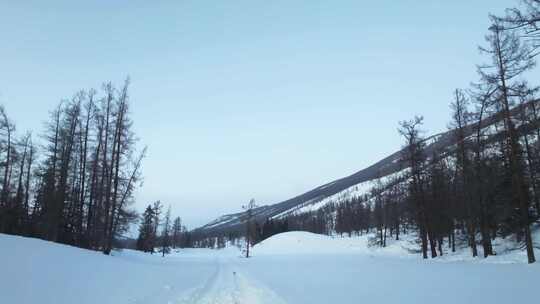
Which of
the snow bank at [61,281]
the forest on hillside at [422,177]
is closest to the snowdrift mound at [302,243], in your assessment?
the forest on hillside at [422,177]

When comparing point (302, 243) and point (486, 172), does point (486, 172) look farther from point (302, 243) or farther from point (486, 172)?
point (302, 243)

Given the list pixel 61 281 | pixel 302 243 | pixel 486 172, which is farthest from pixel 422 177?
pixel 302 243

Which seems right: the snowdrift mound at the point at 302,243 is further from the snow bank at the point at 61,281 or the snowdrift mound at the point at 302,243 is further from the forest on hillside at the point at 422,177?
the snow bank at the point at 61,281

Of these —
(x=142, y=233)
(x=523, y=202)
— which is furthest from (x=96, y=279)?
(x=142, y=233)

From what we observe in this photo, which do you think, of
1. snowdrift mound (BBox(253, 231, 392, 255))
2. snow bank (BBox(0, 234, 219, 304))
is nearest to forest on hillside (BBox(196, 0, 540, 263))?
snow bank (BBox(0, 234, 219, 304))

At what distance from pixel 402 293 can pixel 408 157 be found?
19566 mm

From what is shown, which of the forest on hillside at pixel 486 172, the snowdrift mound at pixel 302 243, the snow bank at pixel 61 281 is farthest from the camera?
the snowdrift mound at pixel 302 243

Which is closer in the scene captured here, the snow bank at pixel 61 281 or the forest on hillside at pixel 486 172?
the snow bank at pixel 61 281

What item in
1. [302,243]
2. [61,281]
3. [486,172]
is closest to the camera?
[61,281]

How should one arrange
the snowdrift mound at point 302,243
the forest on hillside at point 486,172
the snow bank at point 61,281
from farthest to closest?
the snowdrift mound at point 302,243
the forest on hillside at point 486,172
the snow bank at point 61,281

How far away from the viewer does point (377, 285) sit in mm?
11703

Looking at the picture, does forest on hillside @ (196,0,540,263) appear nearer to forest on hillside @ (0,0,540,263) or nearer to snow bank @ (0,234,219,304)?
forest on hillside @ (0,0,540,263)

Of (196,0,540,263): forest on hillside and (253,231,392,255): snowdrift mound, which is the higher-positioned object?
(196,0,540,263): forest on hillside

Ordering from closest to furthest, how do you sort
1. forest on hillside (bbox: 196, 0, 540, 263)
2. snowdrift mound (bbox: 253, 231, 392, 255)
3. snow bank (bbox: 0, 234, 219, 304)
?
snow bank (bbox: 0, 234, 219, 304) → forest on hillside (bbox: 196, 0, 540, 263) → snowdrift mound (bbox: 253, 231, 392, 255)
